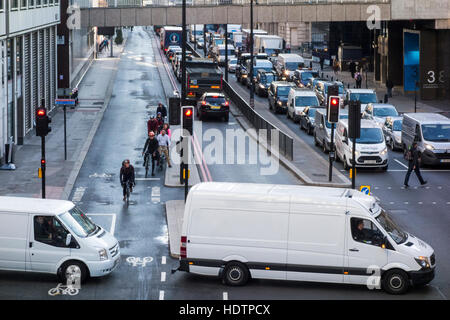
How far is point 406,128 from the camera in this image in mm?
39969

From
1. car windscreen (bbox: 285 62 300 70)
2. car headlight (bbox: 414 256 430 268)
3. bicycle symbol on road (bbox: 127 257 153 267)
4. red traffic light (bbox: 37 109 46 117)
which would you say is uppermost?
car windscreen (bbox: 285 62 300 70)

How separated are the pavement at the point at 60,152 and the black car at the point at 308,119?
11231 mm

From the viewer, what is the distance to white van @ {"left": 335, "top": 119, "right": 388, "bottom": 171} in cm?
3572

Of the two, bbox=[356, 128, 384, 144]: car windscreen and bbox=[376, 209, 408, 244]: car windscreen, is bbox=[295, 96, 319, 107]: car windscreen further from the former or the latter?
bbox=[376, 209, 408, 244]: car windscreen

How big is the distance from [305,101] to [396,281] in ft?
112

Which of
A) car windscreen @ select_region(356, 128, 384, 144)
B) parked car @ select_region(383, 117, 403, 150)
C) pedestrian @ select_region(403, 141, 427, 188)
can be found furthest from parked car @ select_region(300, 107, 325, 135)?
pedestrian @ select_region(403, 141, 427, 188)

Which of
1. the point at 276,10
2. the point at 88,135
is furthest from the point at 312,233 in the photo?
the point at 276,10

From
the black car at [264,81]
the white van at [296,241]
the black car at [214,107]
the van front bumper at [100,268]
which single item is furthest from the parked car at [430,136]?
the black car at [264,81]

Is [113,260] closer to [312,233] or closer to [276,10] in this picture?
[312,233]

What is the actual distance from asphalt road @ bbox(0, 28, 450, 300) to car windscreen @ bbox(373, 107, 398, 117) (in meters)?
4.31

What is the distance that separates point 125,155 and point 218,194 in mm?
20125

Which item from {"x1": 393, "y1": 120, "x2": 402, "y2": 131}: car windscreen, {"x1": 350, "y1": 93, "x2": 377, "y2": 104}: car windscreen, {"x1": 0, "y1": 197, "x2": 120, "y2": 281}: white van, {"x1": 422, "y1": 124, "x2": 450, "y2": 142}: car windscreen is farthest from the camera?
{"x1": 350, "y1": 93, "x2": 377, "y2": 104}: car windscreen

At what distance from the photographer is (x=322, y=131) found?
41250mm
